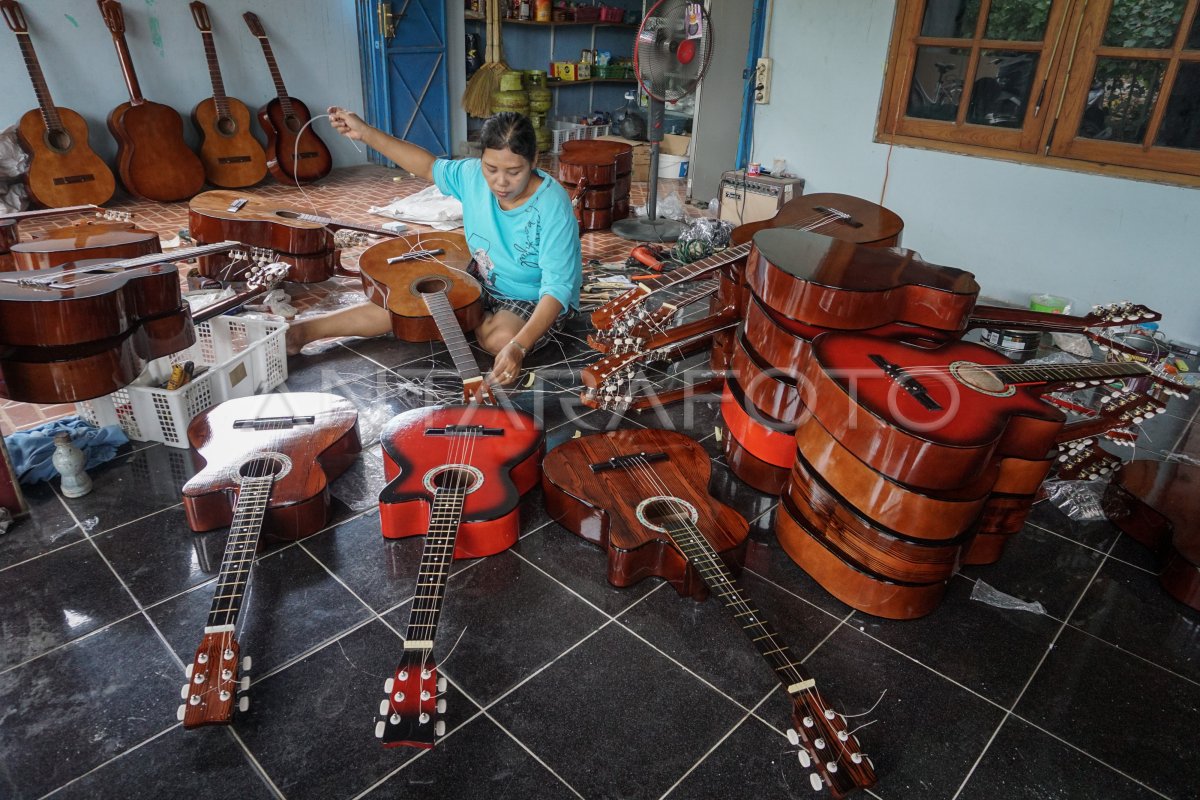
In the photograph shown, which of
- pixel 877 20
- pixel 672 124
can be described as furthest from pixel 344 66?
pixel 877 20

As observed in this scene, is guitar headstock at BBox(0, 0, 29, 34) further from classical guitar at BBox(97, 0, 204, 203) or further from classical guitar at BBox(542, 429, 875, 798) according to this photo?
classical guitar at BBox(542, 429, 875, 798)

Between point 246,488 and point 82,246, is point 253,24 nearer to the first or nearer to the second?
point 82,246

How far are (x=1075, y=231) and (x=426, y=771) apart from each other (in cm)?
429

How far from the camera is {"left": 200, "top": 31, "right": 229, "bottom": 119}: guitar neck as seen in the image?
575 cm

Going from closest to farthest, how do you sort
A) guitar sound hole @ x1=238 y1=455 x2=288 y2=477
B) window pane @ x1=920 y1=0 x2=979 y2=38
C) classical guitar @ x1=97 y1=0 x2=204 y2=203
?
guitar sound hole @ x1=238 y1=455 x2=288 y2=477 < window pane @ x1=920 y1=0 x2=979 y2=38 < classical guitar @ x1=97 y1=0 x2=204 y2=203

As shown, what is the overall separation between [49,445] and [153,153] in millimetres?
4151

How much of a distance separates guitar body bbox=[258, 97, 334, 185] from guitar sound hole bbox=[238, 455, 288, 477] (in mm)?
4775

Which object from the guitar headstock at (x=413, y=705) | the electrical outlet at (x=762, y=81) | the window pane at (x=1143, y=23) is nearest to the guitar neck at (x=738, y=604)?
the guitar headstock at (x=413, y=705)

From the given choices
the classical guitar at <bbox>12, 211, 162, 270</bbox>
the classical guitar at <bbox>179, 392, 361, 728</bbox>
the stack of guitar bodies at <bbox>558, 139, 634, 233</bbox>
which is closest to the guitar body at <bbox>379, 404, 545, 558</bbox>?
the classical guitar at <bbox>179, 392, 361, 728</bbox>

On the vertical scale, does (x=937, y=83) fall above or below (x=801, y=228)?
above

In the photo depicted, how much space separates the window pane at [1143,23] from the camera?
141 inches

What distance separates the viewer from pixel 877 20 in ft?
15.0

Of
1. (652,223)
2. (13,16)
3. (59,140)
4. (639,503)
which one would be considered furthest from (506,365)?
(13,16)

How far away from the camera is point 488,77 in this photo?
7.54m
